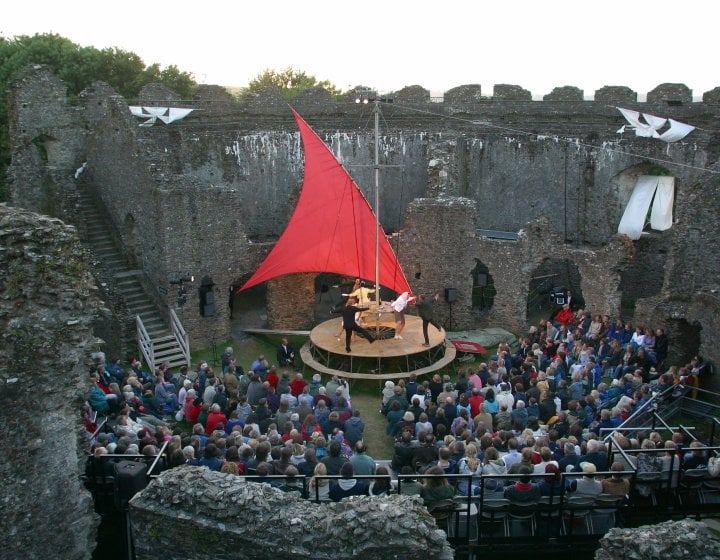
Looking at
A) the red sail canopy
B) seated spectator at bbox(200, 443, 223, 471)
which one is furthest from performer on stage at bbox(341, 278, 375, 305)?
seated spectator at bbox(200, 443, 223, 471)

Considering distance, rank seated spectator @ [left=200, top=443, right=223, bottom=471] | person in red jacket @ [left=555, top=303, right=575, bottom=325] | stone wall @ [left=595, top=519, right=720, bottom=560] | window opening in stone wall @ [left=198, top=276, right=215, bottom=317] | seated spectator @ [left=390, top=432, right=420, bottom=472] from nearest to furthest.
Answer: stone wall @ [left=595, top=519, right=720, bottom=560] → seated spectator @ [left=200, top=443, right=223, bottom=471] → seated spectator @ [left=390, top=432, right=420, bottom=472] → person in red jacket @ [left=555, top=303, right=575, bottom=325] → window opening in stone wall @ [left=198, top=276, right=215, bottom=317]

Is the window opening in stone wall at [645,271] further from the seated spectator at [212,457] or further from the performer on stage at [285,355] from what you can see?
the seated spectator at [212,457]

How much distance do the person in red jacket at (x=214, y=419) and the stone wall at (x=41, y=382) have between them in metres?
3.68

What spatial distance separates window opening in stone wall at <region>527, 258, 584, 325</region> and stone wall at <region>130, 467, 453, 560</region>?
14.6 m

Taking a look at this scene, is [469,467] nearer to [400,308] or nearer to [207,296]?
[400,308]

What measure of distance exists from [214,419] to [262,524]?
17.7 ft

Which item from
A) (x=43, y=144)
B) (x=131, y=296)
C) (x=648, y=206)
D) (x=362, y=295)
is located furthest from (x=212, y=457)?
(x=648, y=206)

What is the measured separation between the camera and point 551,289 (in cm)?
2436

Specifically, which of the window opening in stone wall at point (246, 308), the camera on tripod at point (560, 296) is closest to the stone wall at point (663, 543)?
the camera on tripod at point (560, 296)

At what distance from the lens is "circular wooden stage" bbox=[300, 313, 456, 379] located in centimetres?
1803

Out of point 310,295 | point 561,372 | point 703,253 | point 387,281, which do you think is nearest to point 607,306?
point 703,253

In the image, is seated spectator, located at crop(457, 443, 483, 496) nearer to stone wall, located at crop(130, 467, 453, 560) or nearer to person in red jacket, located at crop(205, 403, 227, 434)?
stone wall, located at crop(130, 467, 453, 560)

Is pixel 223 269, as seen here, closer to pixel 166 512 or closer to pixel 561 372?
pixel 561 372

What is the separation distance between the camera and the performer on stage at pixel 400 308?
1866cm
